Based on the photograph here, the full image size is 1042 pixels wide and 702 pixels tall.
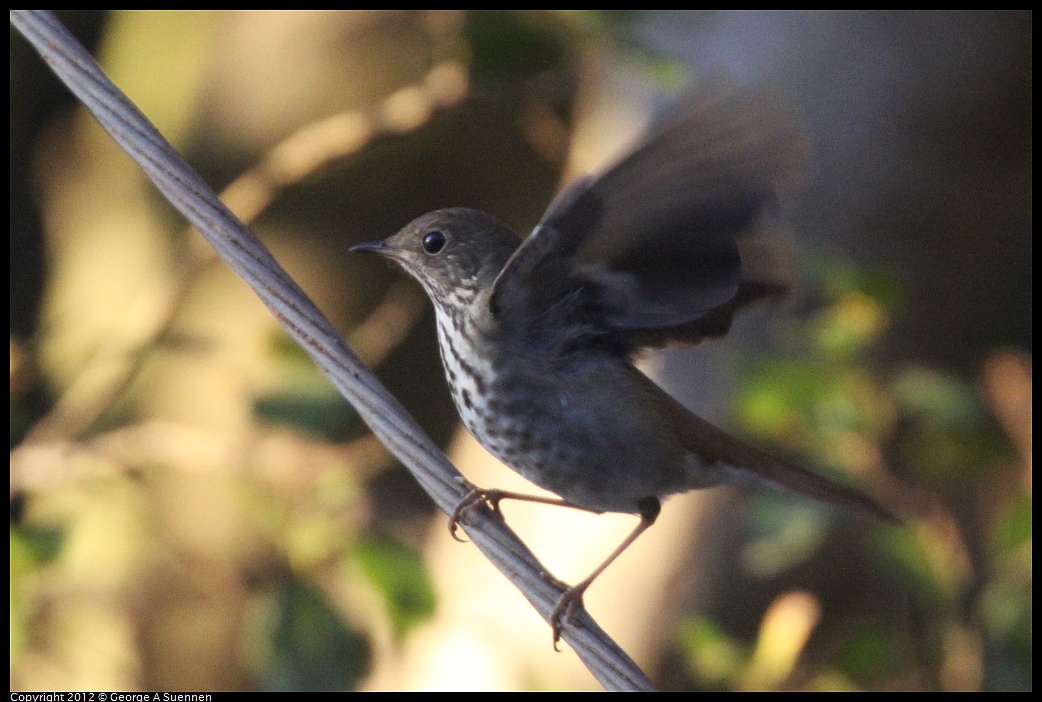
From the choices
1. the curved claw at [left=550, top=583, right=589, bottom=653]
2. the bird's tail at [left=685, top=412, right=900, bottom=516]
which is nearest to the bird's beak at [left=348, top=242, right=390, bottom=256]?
the bird's tail at [left=685, top=412, right=900, bottom=516]

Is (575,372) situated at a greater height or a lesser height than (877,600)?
greater

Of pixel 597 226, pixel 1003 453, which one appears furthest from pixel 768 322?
pixel 597 226

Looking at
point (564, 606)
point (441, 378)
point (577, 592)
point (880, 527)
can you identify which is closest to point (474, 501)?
point (564, 606)

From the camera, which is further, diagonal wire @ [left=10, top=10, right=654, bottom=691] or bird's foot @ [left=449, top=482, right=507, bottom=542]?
bird's foot @ [left=449, top=482, right=507, bottom=542]

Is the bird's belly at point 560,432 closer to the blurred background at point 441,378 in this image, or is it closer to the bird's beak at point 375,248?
the blurred background at point 441,378

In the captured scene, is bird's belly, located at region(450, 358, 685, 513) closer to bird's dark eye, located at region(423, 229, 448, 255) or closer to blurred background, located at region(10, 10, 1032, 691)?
blurred background, located at region(10, 10, 1032, 691)
